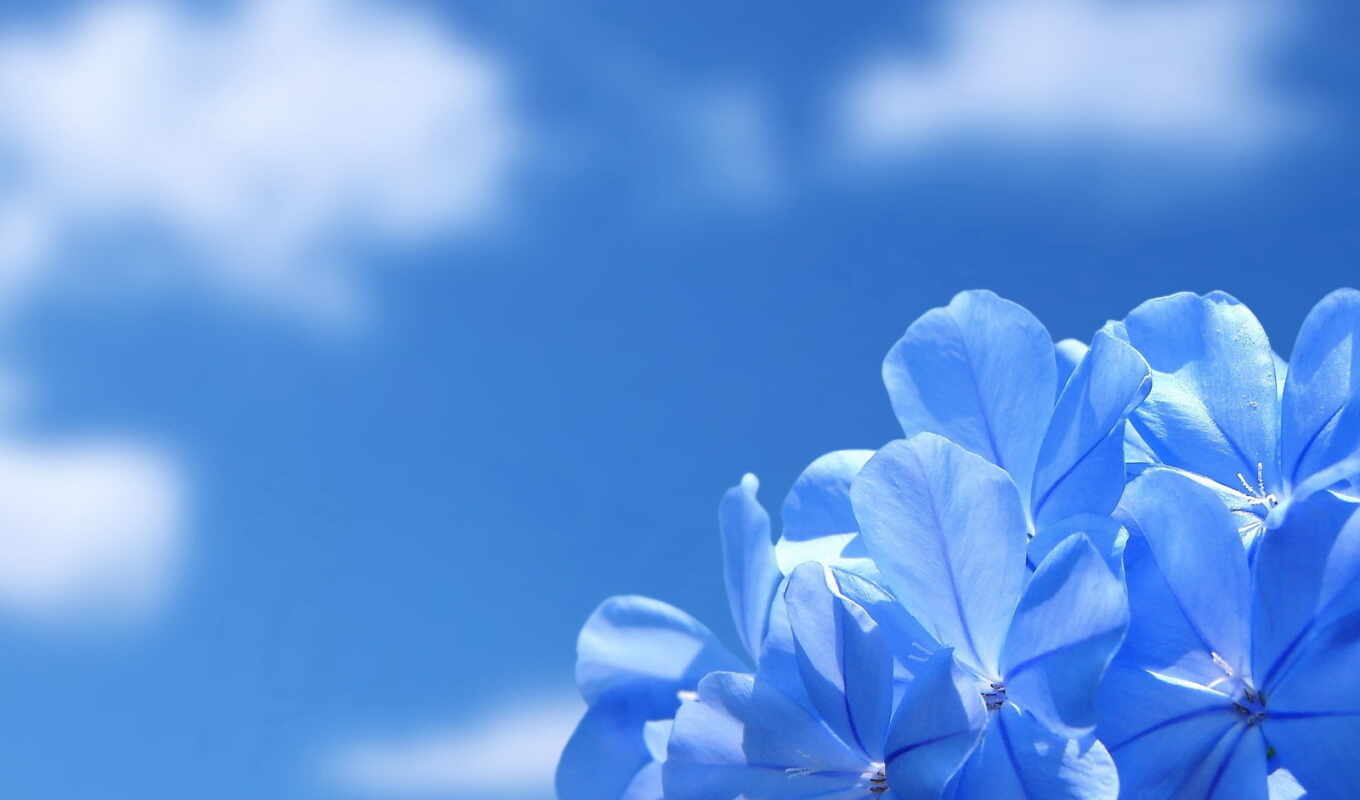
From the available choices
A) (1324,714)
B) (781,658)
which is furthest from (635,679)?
(1324,714)

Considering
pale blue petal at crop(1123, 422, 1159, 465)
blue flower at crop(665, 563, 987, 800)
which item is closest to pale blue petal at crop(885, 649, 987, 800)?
blue flower at crop(665, 563, 987, 800)

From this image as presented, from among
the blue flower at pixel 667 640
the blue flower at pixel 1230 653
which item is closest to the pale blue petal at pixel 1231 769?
the blue flower at pixel 1230 653

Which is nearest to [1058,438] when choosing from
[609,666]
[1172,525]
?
[1172,525]

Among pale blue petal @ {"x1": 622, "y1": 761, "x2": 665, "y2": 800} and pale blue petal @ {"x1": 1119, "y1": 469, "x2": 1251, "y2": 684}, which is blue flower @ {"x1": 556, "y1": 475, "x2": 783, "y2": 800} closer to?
pale blue petal @ {"x1": 622, "y1": 761, "x2": 665, "y2": 800}

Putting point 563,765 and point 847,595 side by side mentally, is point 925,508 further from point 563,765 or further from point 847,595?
point 563,765

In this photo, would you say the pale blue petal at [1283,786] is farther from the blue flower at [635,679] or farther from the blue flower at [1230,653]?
the blue flower at [635,679]

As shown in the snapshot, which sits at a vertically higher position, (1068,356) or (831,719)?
(1068,356)

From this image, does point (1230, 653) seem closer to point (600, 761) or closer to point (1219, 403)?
point (1219, 403)
